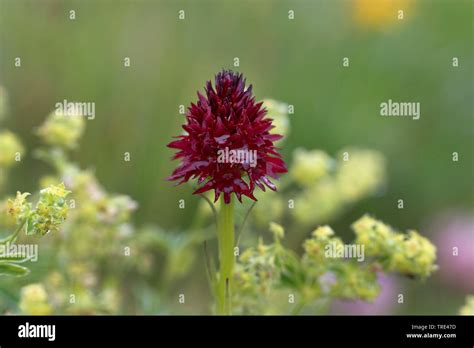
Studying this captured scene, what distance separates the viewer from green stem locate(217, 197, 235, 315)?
1715 mm

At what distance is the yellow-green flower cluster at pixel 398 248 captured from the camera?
6.06 feet

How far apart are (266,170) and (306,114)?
2338 mm

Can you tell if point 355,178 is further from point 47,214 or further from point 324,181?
point 47,214

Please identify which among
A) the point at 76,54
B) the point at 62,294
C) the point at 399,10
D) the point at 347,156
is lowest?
the point at 62,294

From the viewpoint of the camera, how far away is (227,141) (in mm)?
1618

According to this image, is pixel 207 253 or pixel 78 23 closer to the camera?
pixel 207 253

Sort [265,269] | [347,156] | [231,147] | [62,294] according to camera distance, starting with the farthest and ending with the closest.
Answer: [347,156] → [62,294] → [265,269] → [231,147]

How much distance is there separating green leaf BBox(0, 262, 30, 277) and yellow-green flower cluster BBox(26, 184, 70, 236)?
11cm

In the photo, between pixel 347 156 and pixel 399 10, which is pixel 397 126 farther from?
pixel 347 156

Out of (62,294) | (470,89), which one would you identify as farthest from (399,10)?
(62,294)

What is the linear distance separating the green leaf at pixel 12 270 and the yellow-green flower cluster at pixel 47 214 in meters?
0.11

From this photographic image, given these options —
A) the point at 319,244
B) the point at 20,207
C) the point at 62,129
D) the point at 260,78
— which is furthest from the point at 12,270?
the point at 260,78

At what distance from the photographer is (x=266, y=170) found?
167 centimetres

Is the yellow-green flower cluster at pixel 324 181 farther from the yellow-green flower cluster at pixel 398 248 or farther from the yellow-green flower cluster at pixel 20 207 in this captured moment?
the yellow-green flower cluster at pixel 20 207
